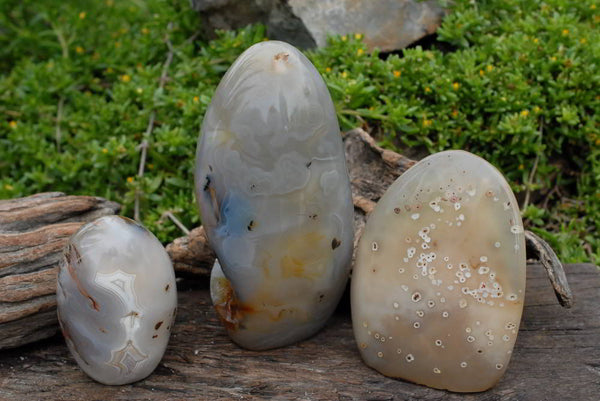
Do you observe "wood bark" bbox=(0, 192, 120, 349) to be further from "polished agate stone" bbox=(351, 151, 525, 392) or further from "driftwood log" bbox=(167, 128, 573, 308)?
"polished agate stone" bbox=(351, 151, 525, 392)

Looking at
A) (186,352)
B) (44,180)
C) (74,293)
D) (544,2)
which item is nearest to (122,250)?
(74,293)

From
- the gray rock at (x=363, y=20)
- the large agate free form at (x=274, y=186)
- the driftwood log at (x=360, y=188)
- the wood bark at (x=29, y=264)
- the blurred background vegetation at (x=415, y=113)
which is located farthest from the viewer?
the gray rock at (x=363, y=20)

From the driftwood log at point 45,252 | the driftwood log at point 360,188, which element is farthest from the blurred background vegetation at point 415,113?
the driftwood log at point 45,252

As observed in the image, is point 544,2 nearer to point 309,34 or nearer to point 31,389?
point 309,34

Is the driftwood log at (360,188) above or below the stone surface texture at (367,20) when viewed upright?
below

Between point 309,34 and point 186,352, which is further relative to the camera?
point 309,34

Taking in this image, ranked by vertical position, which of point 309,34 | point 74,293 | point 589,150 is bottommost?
point 589,150

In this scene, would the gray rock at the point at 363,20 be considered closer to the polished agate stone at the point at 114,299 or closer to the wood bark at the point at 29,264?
the wood bark at the point at 29,264

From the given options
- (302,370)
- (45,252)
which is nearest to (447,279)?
(302,370)
